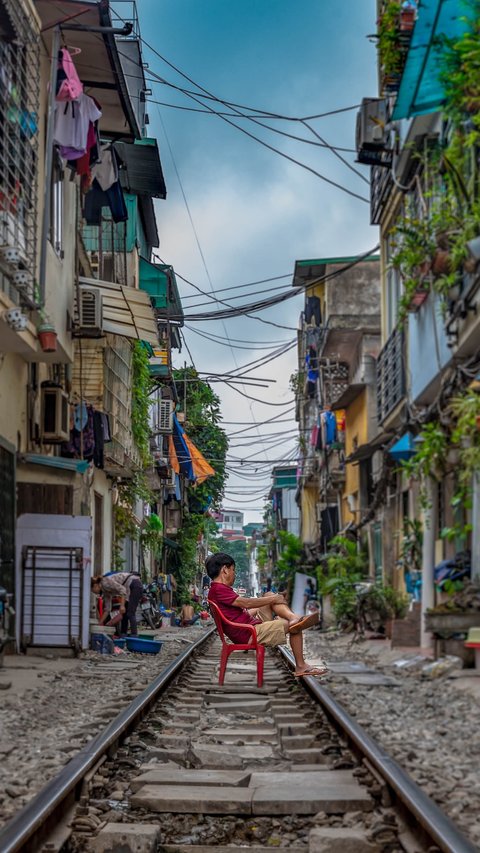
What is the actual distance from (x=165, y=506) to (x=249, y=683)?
3087cm

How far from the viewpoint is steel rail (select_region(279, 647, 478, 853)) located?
368 cm

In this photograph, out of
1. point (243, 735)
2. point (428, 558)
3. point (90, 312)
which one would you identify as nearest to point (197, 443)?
point (90, 312)

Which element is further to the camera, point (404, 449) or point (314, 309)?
point (314, 309)

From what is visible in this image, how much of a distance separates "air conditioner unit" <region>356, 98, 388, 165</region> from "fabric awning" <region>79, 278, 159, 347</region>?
4.96 metres

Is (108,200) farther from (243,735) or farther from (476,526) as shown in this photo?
(243,735)

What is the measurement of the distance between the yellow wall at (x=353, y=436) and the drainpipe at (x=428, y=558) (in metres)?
9.98

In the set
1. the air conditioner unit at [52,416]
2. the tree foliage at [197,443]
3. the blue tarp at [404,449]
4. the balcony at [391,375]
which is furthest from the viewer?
the tree foliage at [197,443]

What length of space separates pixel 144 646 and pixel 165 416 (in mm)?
19277

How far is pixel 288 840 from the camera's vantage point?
4266mm

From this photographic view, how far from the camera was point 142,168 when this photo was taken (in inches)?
1050

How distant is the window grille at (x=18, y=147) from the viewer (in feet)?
37.0

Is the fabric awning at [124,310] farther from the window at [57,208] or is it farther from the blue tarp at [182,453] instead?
the blue tarp at [182,453]

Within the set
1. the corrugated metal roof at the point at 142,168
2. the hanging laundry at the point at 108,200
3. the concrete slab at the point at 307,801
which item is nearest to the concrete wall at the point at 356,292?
the corrugated metal roof at the point at 142,168

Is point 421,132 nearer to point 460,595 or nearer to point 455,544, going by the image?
point 455,544
